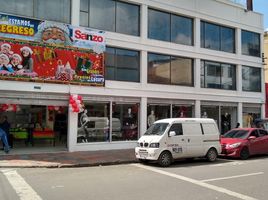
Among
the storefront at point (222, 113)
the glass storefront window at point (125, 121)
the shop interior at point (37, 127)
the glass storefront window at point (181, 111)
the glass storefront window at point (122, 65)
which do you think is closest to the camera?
the shop interior at point (37, 127)

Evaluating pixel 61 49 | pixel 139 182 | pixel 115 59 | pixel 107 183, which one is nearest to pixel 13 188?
pixel 107 183

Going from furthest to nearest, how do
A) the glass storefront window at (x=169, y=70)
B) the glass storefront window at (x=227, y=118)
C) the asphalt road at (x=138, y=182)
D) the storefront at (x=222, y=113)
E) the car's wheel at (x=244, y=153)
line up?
1. the glass storefront window at (x=227, y=118)
2. the storefront at (x=222, y=113)
3. the glass storefront window at (x=169, y=70)
4. the car's wheel at (x=244, y=153)
5. the asphalt road at (x=138, y=182)

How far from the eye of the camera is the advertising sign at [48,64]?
56.3 feet

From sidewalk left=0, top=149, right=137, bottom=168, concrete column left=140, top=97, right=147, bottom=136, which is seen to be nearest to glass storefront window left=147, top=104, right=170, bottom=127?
concrete column left=140, top=97, right=147, bottom=136

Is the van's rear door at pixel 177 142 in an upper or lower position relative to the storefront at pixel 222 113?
lower

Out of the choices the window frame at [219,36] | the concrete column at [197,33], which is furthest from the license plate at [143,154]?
the window frame at [219,36]

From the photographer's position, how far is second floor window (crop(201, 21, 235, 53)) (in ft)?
83.3

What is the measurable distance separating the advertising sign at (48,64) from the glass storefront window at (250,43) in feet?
42.9

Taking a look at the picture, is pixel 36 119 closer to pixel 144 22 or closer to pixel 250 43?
pixel 144 22

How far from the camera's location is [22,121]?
23656 millimetres

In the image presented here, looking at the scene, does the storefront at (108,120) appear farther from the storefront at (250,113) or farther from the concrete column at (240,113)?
the storefront at (250,113)

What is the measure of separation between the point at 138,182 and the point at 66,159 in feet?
19.8

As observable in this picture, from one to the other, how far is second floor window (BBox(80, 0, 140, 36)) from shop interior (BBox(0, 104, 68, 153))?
16.4 feet

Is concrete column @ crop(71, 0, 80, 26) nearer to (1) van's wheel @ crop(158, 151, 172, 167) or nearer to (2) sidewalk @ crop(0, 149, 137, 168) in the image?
(2) sidewalk @ crop(0, 149, 137, 168)
